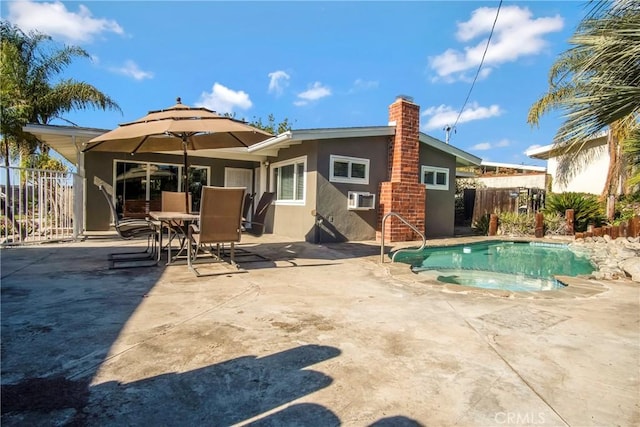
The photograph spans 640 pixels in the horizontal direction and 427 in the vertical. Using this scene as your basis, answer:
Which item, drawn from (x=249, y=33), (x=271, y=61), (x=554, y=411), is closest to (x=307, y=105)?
(x=271, y=61)

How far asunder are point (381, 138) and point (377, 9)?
3427 mm

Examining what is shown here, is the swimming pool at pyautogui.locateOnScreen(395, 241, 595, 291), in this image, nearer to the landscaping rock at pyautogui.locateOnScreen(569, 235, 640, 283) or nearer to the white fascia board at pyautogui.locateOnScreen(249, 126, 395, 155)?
the landscaping rock at pyautogui.locateOnScreen(569, 235, 640, 283)

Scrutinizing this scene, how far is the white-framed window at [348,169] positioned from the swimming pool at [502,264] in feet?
8.51

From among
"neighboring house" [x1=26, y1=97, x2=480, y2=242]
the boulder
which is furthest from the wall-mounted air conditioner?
the boulder

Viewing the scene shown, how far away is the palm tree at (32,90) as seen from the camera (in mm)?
12383

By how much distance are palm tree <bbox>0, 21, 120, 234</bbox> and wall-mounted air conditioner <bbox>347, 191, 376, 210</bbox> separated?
11420 millimetres

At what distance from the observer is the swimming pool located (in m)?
6.24

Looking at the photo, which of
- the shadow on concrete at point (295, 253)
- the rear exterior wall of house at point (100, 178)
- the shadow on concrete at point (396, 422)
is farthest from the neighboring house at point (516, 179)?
the shadow on concrete at point (396, 422)

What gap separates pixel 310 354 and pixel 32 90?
16.3m

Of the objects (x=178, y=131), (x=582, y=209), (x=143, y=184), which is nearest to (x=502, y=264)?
(x=582, y=209)

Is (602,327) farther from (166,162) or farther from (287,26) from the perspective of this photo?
(166,162)

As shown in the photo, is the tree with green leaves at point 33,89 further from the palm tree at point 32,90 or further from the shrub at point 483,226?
the shrub at point 483,226

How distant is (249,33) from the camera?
10.8 metres

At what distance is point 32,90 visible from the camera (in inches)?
531
